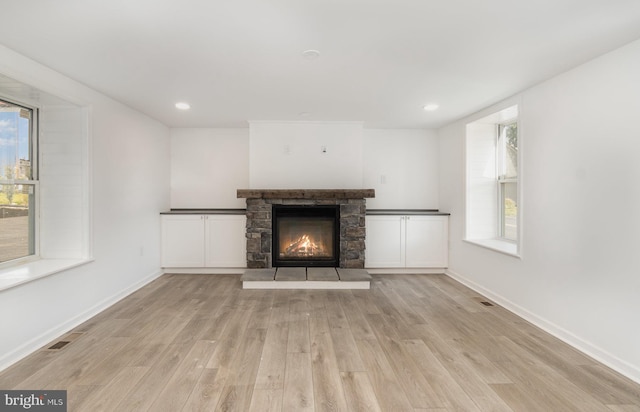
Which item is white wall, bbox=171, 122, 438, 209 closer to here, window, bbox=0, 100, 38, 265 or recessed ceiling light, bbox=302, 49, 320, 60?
window, bbox=0, 100, 38, 265

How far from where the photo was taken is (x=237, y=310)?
3.37 metres

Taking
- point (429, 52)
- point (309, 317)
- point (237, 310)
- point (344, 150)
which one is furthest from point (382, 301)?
point (429, 52)

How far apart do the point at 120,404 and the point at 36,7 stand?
2249mm

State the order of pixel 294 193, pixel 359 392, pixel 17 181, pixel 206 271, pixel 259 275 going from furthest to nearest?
1. pixel 206 271
2. pixel 294 193
3. pixel 259 275
4. pixel 17 181
5. pixel 359 392

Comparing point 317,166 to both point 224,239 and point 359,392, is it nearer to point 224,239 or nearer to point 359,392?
point 224,239

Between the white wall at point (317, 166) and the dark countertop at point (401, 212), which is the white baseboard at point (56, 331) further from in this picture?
the dark countertop at point (401, 212)

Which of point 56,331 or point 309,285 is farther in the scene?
point 309,285

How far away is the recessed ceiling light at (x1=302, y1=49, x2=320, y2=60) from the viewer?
92.1 inches

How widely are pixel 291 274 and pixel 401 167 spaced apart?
8.14ft

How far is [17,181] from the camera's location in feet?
9.30

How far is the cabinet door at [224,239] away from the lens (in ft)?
15.8

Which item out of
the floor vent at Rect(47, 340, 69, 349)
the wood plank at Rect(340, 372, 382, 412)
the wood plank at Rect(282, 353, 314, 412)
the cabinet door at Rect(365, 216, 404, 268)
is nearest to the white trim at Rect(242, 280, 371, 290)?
the cabinet door at Rect(365, 216, 404, 268)

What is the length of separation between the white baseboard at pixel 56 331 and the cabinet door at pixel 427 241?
3777 mm

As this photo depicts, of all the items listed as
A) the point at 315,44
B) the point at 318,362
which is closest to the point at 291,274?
the point at 318,362
